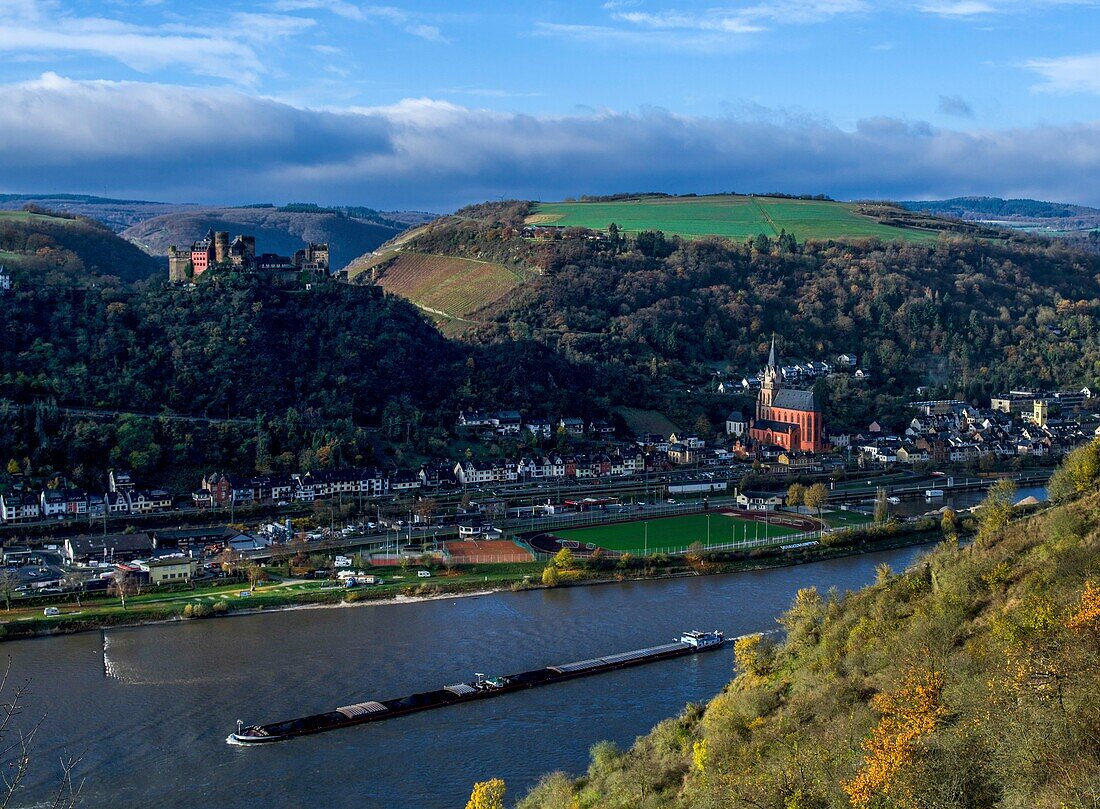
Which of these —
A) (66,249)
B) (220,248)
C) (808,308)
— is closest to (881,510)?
(220,248)

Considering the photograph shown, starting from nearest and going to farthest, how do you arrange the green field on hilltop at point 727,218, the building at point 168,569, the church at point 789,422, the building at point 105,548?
the building at point 168,569 < the building at point 105,548 < the church at point 789,422 < the green field on hilltop at point 727,218

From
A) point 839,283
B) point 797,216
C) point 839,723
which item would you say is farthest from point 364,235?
point 839,723

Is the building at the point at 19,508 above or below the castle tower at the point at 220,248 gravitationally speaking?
below

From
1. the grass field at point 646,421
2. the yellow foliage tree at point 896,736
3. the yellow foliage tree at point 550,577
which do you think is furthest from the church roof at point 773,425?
the yellow foliage tree at point 896,736

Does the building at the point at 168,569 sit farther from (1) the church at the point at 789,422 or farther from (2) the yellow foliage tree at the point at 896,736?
(1) the church at the point at 789,422

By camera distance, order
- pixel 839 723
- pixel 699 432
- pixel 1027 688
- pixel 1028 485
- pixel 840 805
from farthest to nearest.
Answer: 1. pixel 699 432
2. pixel 1028 485
3. pixel 839 723
4. pixel 1027 688
5. pixel 840 805

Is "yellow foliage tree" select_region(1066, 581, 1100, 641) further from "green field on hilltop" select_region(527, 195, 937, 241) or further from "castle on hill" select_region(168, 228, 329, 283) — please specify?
"green field on hilltop" select_region(527, 195, 937, 241)

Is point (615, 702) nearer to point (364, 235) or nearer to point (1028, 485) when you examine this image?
point (1028, 485)
